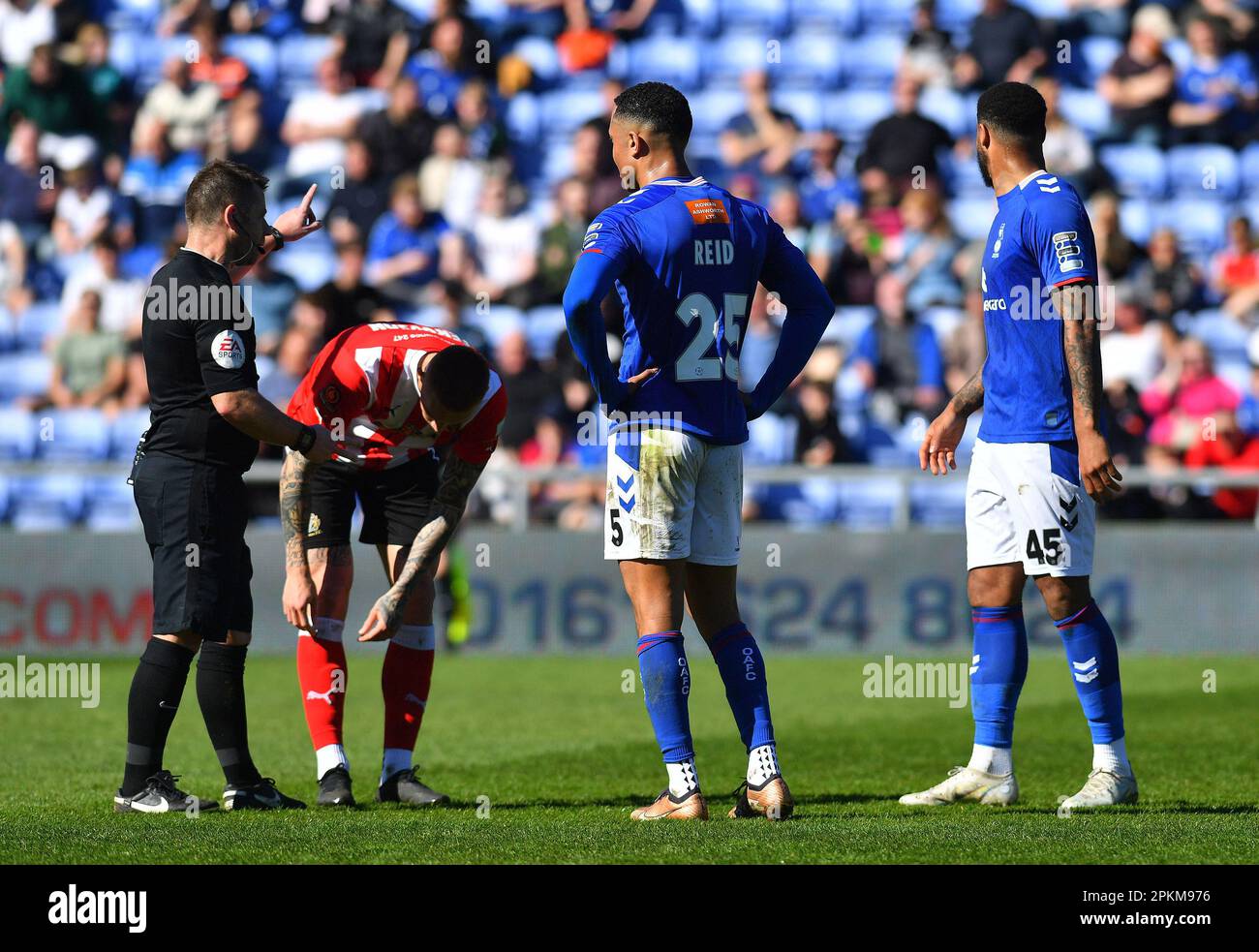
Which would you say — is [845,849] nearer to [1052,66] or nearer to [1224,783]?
[1224,783]

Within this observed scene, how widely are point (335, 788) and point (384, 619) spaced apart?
0.85 m

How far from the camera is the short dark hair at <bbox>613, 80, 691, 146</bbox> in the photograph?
6.54 meters

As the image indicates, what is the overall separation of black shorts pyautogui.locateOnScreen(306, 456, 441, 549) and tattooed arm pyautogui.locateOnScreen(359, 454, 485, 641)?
120 millimetres

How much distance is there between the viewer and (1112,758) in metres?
6.82

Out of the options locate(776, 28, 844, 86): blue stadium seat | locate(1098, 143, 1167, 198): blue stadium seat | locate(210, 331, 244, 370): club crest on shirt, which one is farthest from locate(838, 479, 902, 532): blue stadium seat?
locate(210, 331, 244, 370): club crest on shirt

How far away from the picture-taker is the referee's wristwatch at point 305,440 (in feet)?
21.7

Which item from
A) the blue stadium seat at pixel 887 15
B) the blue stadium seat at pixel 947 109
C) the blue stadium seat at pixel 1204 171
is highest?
the blue stadium seat at pixel 887 15

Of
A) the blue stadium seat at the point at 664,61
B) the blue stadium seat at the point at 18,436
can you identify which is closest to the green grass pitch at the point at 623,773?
the blue stadium seat at the point at 18,436

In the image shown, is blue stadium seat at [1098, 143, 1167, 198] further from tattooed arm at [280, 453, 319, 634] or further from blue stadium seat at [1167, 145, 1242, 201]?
tattooed arm at [280, 453, 319, 634]

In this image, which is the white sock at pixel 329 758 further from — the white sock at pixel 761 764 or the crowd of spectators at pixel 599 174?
the crowd of spectators at pixel 599 174

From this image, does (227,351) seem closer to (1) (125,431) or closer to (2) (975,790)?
(2) (975,790)

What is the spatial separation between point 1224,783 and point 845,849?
279 centimetres

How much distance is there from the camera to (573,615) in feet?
45.9
